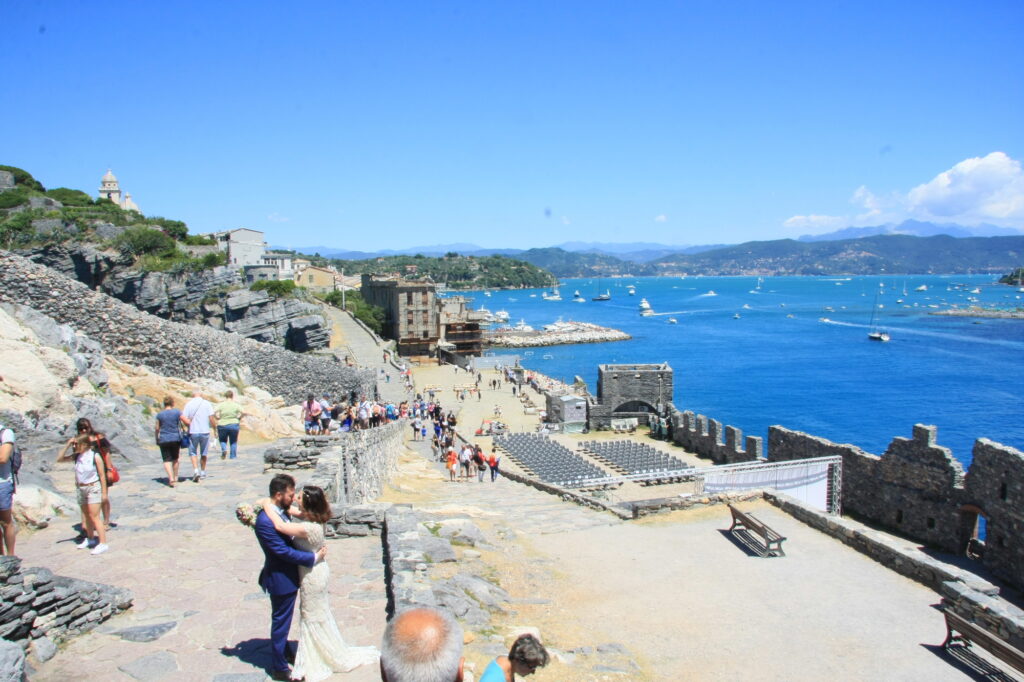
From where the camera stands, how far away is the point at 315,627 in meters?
4.73

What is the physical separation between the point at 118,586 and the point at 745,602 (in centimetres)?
715

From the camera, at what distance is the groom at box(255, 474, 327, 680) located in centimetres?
458

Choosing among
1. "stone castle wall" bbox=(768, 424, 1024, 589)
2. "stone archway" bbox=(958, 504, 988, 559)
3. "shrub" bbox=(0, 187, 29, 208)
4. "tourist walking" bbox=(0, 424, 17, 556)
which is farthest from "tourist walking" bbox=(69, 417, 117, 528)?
"shrub" bbox=(0, 187, 29, 208)

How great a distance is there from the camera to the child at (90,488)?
6781 millimetres

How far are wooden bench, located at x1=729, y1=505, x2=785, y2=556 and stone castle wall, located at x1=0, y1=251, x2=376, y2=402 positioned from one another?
1614cm

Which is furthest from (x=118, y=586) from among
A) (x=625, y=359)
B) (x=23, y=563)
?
(x=625, y=359)

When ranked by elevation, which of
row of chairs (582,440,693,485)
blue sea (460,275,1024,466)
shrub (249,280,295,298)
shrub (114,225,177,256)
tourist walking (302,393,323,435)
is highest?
shrub (114,225,177,256)

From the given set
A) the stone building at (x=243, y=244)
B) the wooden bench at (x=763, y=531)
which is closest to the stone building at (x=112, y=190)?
the stone building at (x=243, y=244)

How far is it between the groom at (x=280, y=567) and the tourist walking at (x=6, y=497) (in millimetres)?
3252

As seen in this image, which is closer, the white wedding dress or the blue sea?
the white wedding dress

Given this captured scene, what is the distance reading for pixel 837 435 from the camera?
149ft

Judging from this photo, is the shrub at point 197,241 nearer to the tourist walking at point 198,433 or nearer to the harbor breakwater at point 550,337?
the tourist walking at point 198,433

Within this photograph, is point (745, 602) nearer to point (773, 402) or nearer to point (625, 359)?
point (773, 402)

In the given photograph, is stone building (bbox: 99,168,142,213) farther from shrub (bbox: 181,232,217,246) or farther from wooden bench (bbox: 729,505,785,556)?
wooden bench (bbox: 729,505,785,556)
